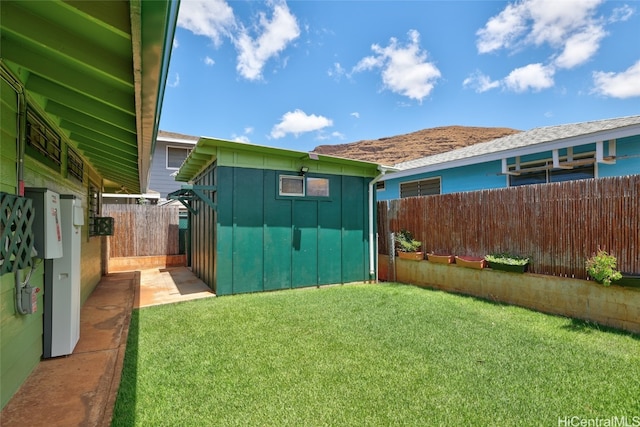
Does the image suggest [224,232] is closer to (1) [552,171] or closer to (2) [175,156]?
(1) [552,171]

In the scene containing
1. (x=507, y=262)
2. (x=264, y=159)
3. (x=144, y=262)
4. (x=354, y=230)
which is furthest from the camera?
(x=144, y=262)

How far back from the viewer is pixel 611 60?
1777 centimetres

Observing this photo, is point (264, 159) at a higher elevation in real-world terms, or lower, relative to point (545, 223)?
higher

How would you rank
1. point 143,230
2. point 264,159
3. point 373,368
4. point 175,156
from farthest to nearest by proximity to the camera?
point 175,156
point 143,230
point 264,159
point 373,368

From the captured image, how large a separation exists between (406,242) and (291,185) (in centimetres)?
297

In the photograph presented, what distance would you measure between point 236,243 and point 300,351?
3195 mm

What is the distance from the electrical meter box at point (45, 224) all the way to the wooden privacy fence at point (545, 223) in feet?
20.5

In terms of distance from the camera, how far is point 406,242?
7020mm

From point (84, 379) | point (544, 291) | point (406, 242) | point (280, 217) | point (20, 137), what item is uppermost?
point (20, 137)

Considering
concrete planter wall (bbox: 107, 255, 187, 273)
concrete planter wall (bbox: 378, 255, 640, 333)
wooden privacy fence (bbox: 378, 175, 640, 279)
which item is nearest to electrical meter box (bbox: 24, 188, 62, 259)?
concrete planter wall (bbox: 378, 255, 640, 333)

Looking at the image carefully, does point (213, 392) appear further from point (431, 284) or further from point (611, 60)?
point (611, 60)

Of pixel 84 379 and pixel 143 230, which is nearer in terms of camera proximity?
pixel 84 379

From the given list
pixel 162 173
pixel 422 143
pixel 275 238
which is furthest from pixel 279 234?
pixel 422 143

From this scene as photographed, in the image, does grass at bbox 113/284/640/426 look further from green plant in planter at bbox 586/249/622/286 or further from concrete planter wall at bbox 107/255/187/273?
concrete planter wall at bbox 107/255/187/273
